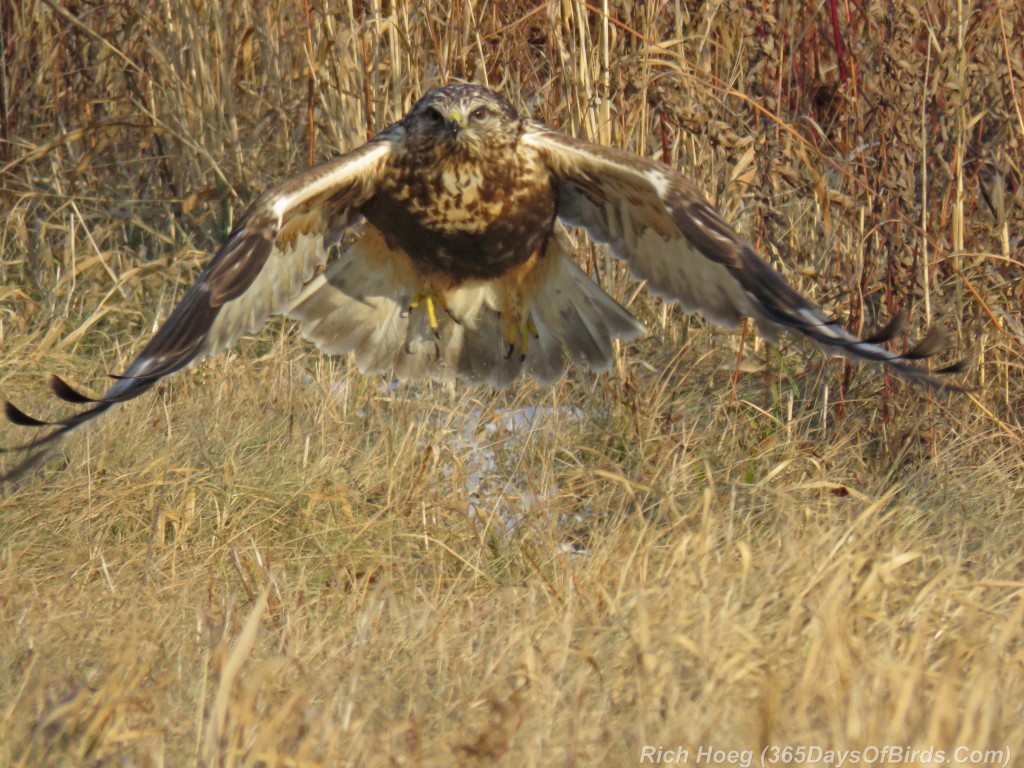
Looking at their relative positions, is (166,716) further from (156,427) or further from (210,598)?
(156,427)

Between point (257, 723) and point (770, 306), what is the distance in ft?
6.11

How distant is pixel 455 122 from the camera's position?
417 cm

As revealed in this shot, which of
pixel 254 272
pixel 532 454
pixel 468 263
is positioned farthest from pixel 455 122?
pixel 532 454

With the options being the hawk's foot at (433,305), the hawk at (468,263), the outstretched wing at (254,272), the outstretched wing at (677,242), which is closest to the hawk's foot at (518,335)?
the hawk at (468,263)

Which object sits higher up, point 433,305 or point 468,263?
point 468,263

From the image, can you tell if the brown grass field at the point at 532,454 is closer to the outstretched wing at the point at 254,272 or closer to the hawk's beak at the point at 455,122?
the outstretched wing at the point at 254,272

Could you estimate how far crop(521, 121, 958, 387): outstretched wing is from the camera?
12.1 feet

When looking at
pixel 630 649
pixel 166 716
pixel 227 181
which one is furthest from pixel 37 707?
pixel 227 181

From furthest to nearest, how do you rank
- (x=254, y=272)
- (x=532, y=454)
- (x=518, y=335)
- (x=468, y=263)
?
1. (x=518, y=335)
2. (x=468, y=263)
3. (x=532, y=454)
4. (x=254, y=272)

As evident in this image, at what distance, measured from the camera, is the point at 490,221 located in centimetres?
436

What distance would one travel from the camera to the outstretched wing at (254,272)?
3.41m

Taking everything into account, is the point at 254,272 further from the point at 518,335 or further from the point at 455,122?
the point at 518,335

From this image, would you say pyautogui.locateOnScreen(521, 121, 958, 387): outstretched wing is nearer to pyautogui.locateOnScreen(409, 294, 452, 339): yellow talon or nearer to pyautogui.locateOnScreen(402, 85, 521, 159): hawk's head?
pyautogui.locateOnScreen(402, 85, 521, 159): hawk's head

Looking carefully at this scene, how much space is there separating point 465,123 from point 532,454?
977mm
